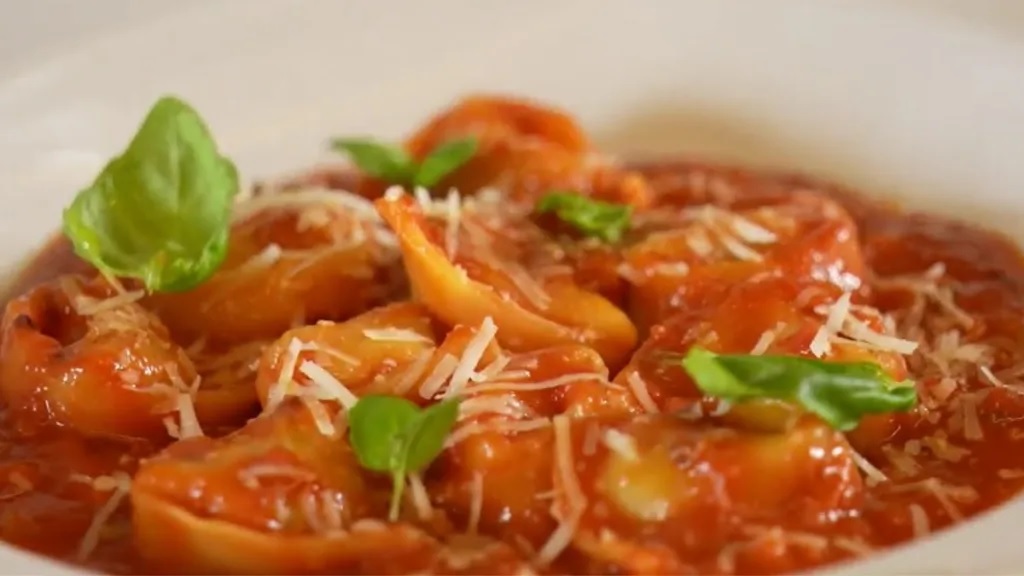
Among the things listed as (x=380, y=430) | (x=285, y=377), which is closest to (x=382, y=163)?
(x=285, y=377)

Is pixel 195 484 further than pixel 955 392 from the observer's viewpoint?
No

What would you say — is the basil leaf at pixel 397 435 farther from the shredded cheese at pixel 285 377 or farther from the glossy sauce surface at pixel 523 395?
the shredded cheese at pixel 285 377

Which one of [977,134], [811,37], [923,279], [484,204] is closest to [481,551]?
[484,204]

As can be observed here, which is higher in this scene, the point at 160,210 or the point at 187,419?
the point at 160,210

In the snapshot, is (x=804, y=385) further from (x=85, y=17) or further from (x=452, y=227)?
(x=85, y=17)

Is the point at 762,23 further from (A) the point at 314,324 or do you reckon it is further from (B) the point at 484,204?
(A) the point at 314,324

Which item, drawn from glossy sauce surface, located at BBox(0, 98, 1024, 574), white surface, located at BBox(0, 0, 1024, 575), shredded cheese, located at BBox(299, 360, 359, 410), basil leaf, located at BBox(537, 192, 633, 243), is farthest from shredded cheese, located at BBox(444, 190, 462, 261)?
white surface, located at BBox(0, 0, 1024, 575)
